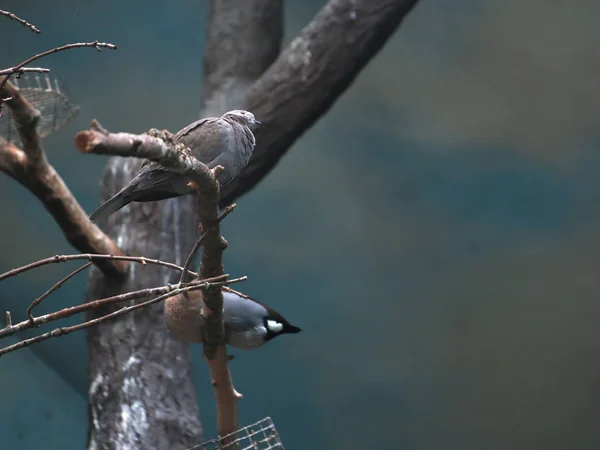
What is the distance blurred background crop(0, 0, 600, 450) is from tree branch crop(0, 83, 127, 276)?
0.86 meters

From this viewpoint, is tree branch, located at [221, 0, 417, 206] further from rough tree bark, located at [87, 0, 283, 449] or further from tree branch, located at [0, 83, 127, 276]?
tree branch, located at [0, 83, 127, 276]

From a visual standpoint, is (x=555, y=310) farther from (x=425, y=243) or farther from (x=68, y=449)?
(x=68, y=449)

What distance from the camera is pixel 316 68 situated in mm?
2506

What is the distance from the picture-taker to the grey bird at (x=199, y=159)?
1.29 meters

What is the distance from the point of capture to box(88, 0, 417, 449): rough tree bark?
7.78ft

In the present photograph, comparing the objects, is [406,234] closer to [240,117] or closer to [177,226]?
[177,226]

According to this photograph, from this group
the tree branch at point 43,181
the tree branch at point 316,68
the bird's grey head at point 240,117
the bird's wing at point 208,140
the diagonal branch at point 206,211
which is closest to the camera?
the diagonal branch at point 206,211

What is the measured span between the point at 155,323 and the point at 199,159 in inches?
48.8

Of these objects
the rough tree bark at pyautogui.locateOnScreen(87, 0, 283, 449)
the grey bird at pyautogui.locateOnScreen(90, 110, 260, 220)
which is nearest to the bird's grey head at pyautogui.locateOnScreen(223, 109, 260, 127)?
the grey bird at pyautogui.locateOnScreen(90, 110, 260, 220)

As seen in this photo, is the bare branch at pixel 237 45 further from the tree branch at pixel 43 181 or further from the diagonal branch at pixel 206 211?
the diagonal branch at pixel 206 211

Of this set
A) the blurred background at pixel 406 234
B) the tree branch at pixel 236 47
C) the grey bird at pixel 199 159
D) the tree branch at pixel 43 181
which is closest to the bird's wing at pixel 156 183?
the grey bird at pixel 199 159

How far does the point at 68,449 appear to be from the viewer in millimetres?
3156

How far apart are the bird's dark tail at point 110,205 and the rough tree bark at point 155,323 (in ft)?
3.87

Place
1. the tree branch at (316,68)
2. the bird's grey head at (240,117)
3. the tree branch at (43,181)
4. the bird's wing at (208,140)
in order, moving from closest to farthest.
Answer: the bird's wing at (208,140) < the bird's grey head at (240,117) < the tree branch at (43,181) < the tree branch at (316,68)
